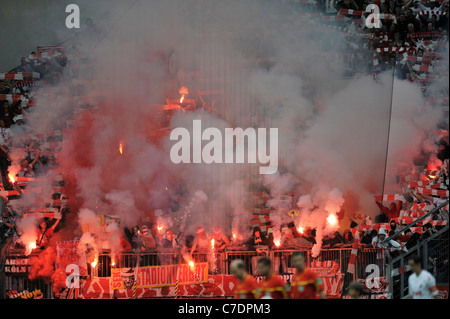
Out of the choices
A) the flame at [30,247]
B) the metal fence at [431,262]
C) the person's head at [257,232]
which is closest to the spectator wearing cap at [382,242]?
the metal fence at [431,262]

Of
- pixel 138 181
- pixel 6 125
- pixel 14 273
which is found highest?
pixel 6 125

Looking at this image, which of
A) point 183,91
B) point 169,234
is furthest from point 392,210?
point 183,91

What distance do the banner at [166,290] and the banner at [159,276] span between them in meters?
0.06

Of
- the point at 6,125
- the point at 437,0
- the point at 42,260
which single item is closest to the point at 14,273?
the point at 42,260

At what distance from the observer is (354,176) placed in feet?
31.5

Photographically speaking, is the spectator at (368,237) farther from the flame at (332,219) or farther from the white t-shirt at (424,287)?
the white t-shirt at (424,287)

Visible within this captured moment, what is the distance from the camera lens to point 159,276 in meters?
8.62

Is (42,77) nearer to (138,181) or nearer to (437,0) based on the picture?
(138,181)

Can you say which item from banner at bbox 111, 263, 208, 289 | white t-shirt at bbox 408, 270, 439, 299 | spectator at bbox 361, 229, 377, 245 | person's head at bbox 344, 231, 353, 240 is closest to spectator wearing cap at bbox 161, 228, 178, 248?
banner at bbox 111, 263, 208, 289

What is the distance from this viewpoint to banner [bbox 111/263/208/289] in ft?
28.1

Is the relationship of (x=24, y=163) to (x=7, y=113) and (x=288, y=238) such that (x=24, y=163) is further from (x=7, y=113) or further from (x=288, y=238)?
(x=288, y=238)

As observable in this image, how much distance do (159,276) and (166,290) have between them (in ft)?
0.79

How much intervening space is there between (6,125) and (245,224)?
4.57 metres

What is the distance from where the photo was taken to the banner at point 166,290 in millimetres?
8555
